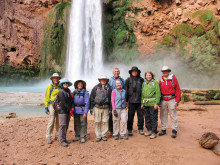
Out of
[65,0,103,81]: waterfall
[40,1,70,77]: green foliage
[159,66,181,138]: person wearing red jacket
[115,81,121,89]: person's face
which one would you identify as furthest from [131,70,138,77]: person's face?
[40,1,70,77]: green foliage

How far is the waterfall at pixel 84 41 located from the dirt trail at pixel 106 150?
57.3ft

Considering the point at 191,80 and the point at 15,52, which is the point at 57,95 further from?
the point at 15,52

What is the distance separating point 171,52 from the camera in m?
21.2

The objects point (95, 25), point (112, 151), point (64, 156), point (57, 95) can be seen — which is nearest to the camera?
point (64, 156)

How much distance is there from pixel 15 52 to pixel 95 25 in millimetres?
12791

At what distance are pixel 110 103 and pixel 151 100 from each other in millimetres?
1050

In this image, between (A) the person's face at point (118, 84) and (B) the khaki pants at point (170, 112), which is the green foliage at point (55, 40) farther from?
(B) the khaki pants at point (170, 112)

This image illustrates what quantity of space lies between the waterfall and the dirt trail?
1746 centimetres

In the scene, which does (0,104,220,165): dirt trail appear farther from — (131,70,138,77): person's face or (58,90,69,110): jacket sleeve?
(131,70,138,77): person's face

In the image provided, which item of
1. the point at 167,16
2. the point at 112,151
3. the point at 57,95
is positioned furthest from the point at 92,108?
the point at 167,16

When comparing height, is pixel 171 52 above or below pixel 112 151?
above

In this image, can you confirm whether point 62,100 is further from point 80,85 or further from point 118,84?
point 118,84

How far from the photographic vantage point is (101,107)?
425 centimetres

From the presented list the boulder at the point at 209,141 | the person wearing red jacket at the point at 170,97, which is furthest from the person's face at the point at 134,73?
the boulder at the point at 209,141
